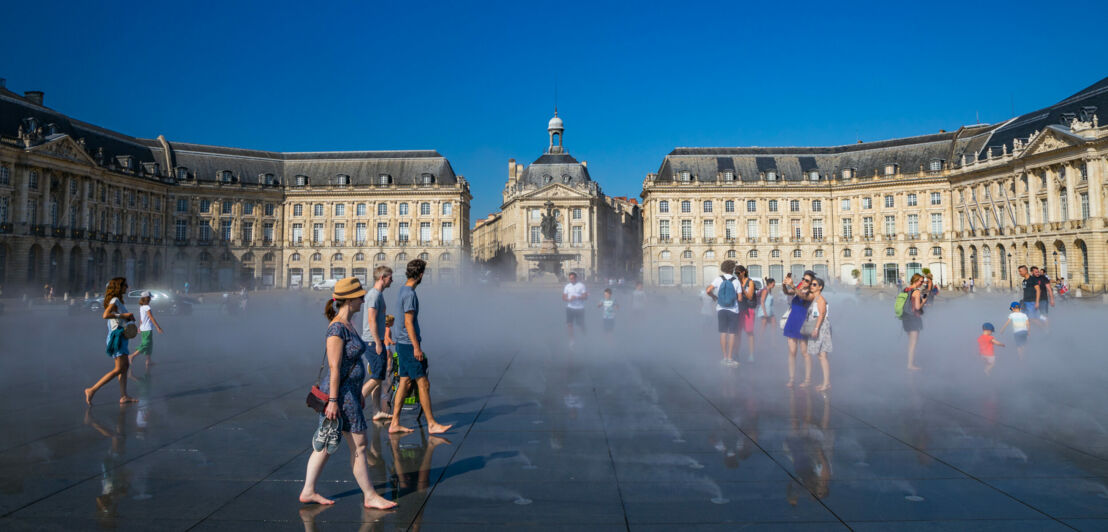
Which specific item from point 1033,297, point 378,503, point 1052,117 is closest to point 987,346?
point 1033,297

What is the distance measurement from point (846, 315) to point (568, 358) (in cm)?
1869

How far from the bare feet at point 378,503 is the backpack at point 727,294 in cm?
847

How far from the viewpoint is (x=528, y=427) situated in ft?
25.8

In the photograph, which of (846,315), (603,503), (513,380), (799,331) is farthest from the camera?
(846,315)

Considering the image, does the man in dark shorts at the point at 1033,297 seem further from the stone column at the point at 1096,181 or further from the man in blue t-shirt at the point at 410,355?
the stone column at the point at 1096,181

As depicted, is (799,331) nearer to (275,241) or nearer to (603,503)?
(603,503)

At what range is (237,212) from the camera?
74875mm

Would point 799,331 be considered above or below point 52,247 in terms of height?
below

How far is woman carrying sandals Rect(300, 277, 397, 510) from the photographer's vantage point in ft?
16.7

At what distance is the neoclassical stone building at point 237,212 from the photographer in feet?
191

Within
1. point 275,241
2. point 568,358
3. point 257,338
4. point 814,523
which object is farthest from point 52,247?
point 814,523

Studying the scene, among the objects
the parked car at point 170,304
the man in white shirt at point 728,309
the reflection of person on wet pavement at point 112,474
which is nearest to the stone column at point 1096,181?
the man in white shirt at point 728,309

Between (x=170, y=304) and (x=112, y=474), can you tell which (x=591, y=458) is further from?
(x=170, y=304)

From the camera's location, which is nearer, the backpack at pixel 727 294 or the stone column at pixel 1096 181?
the backpack at pixel 727 294
